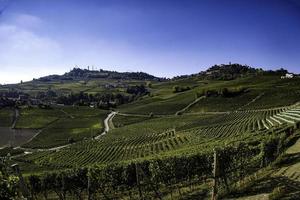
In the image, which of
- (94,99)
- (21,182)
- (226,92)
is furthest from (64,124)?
(21,182)

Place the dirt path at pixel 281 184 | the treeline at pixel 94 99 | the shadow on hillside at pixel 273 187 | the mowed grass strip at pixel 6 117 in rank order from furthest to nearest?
the treeline at pixel 94 99
the mowed grass strip at pixel 6 117
the dirt path at pixel 281 184
the shadow on hillside at pixel 273 187

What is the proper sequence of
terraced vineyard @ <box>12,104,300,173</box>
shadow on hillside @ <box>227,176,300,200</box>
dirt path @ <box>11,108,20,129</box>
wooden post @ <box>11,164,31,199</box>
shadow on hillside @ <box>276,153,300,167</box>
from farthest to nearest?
dirt path @ <box>11,108,20,129</box>
terraced vineyard @ <box>12,104,300,173</box>
shadow on hillside @ <box>276,153,300,167</box>
shadow on hillside @ <box>227,176,300,200</box>
wooden post @ <box>11,164,31,199</box>

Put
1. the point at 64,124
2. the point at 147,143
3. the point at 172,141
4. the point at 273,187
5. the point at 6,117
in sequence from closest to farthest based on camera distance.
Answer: the point at 273,187 < the point at 172,141 < the point at 147,143 < the point at 64,124 < the point at 6,117

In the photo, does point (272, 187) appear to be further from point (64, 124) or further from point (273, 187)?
point (64, 124)

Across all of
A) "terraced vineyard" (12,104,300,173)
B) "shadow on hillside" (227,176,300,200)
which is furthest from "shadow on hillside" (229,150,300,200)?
"terraced vineyard" (12,104,300,173)

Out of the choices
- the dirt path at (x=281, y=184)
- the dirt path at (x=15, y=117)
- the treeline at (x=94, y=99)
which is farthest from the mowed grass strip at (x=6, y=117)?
the dirt path at (x=281, y=184)

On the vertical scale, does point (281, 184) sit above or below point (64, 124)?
above

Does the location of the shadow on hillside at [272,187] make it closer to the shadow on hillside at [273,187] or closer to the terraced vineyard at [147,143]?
the shadow on hillside at [273,187]

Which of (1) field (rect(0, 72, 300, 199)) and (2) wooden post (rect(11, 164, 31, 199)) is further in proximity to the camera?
(1) field (rect(0, 72, 300, 199))

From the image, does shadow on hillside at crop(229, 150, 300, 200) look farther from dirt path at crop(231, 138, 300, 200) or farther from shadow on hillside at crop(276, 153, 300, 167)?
shadow on hillside at crop(276, 153, 300, 167)

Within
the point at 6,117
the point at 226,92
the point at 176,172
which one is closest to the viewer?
the point at 176,172

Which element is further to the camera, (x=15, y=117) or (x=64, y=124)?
(x=15, y=117)

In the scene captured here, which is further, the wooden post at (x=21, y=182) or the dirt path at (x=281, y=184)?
the dirt path at (x=281, y=184)

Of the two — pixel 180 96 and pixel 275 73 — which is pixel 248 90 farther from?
pixel 275 73
